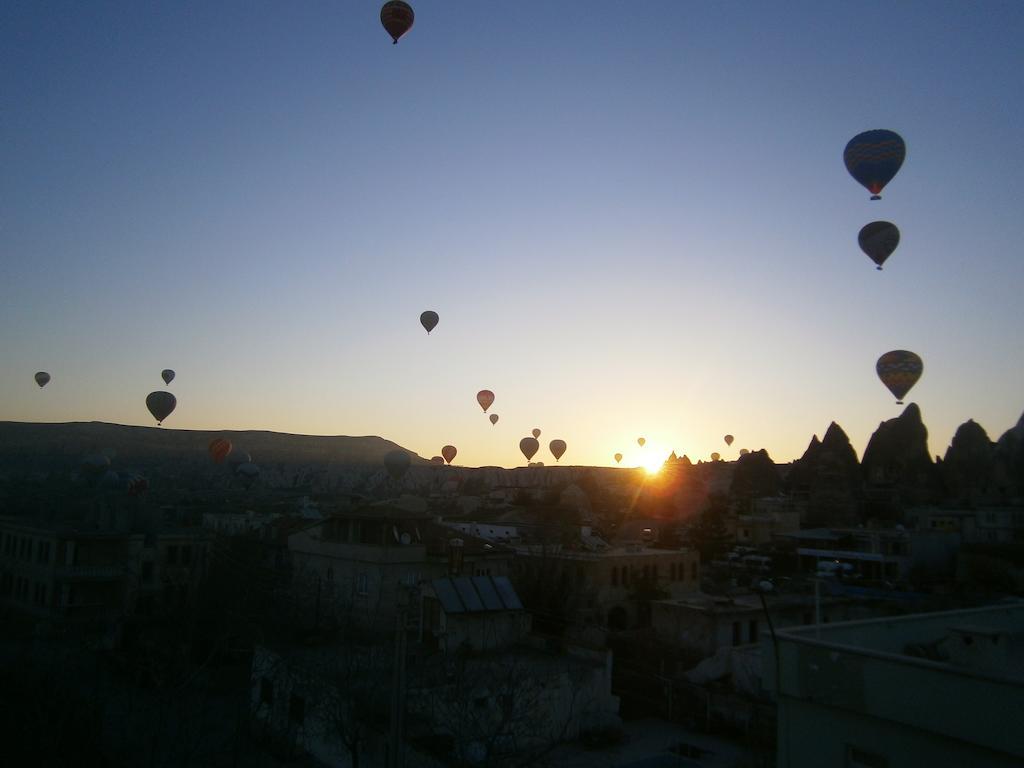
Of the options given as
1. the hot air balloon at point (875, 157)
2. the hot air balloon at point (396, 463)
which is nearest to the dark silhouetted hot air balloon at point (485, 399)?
the hot air balloon at point (396, 463)

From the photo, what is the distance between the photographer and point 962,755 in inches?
323

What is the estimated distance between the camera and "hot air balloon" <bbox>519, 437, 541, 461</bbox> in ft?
189

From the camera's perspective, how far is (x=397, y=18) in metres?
25.6

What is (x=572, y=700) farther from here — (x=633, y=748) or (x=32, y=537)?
(x=32, y=537)

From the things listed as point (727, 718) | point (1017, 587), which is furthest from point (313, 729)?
point (1017, 587)

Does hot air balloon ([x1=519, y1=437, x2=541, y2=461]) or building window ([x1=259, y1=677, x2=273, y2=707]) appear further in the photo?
hot air balloon ([x1=519, y1=437, x2=541, y2=461])

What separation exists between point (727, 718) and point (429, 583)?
337 inches

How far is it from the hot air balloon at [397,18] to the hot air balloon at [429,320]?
12572 mm

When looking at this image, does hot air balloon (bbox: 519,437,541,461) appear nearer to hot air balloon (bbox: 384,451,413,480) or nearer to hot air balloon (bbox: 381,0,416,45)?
hot air balloon (bbox: 384,451,413,480)

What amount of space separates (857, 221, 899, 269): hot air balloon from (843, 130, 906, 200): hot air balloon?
1.86m

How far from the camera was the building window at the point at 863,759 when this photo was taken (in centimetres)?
895

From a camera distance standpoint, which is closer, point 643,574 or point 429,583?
point 429,583

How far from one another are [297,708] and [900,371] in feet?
80.4

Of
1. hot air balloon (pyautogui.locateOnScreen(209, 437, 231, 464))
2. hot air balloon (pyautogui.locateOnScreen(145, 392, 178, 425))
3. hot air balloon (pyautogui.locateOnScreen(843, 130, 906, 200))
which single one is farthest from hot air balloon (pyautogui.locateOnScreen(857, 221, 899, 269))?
hot air balloon (pyautogui.locateOnScreen(209, 437, 231, 464))
